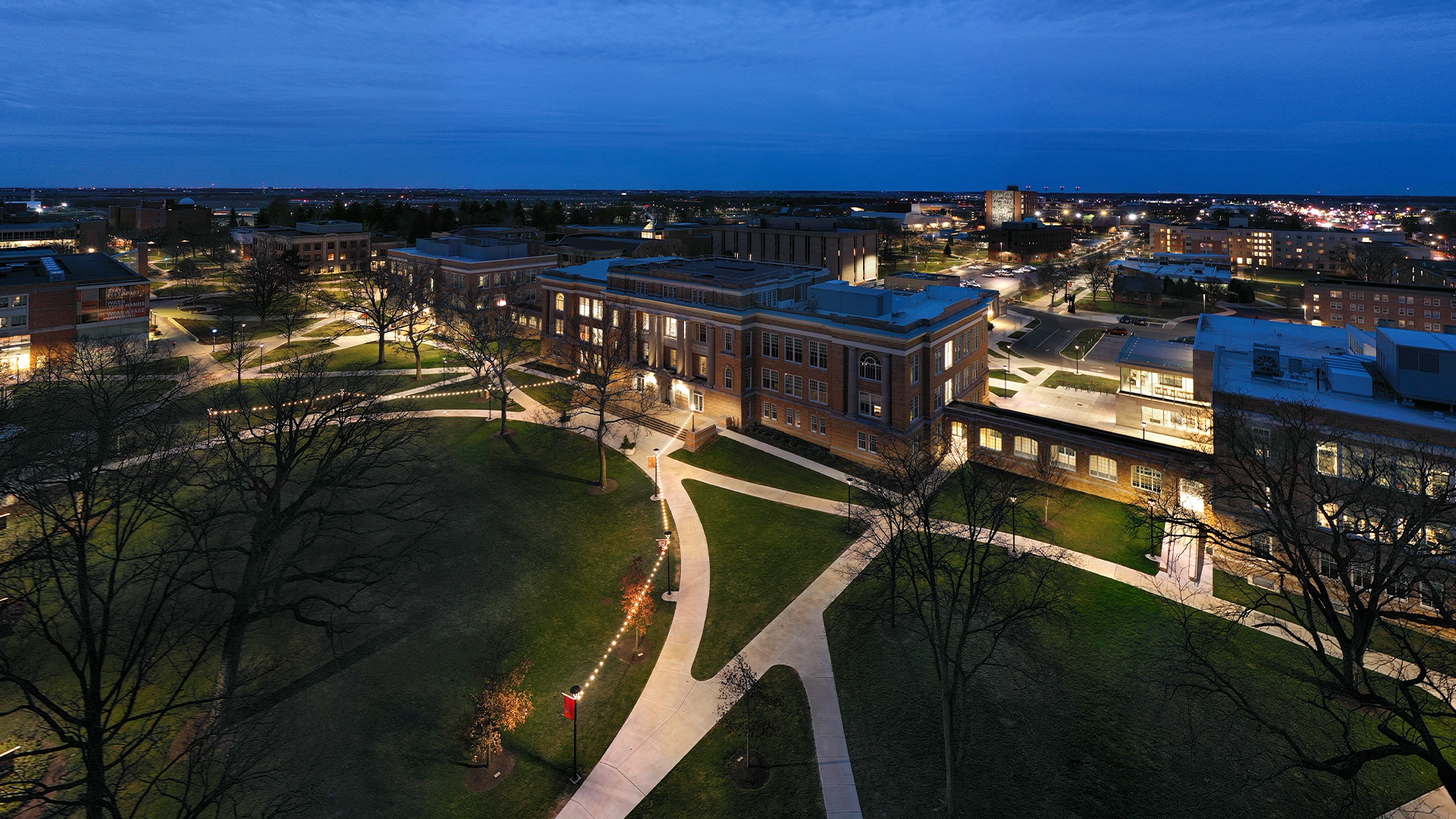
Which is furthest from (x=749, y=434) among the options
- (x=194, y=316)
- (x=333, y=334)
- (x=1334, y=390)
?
(x=194, y=316)

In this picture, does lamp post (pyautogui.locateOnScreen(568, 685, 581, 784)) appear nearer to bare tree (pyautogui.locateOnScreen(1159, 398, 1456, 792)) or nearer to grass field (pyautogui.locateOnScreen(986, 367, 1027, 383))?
bare tree (pyautogui.locateOnScreen(1159, 398, 1456, 792))

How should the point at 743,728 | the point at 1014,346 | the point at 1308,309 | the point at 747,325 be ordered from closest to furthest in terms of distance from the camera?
the point at 743,728
the point at 747,325
the point at 1014,346
the point at 1308,309

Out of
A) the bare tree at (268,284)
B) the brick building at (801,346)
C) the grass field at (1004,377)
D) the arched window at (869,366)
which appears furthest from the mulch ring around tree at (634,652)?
the bare tree at (268,284)

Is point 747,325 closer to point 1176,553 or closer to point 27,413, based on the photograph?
point 1176,553

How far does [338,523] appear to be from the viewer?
147ft

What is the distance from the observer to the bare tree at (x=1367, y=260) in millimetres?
128250

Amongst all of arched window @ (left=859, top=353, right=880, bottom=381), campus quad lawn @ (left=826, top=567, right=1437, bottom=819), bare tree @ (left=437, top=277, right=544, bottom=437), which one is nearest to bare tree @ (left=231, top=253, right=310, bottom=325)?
bare tree @ (left=437, top=277, right=544, bottom=437)

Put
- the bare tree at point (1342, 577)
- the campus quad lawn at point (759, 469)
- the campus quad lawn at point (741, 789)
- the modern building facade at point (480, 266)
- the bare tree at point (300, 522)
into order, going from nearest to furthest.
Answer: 1. the bare tree at point (1342, 577)
2. the campus quad lawn at point (741, 789)
3. the bare tree at point (300, 522)
4. the campus quad lawn at point (759, 469)
5. the modern building facade at point (480, 266)

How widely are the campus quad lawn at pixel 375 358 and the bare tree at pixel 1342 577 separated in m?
82.2

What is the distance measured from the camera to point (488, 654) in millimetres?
34406

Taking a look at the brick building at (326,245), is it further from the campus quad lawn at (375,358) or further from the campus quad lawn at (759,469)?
the campus quad lawn at (759,469)

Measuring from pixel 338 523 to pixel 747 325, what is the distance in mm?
37347

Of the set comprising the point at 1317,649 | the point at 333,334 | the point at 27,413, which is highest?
the point at 333,334

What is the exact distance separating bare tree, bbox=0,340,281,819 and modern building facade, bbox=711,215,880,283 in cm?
11115
